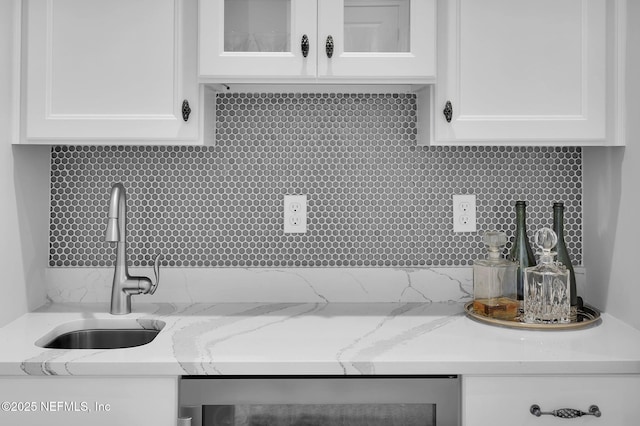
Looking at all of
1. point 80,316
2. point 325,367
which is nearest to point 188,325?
point 80,316

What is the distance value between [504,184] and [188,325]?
1155 mm

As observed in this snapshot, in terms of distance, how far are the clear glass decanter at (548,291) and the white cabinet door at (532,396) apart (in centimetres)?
30

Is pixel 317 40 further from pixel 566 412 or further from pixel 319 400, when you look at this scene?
pixel 566 412

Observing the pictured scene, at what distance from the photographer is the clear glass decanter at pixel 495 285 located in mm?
1780

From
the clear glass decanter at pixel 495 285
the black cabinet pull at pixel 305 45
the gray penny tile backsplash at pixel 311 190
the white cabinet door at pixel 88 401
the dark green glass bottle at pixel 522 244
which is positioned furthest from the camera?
the gray penny tile backsplash at pixel 311 190

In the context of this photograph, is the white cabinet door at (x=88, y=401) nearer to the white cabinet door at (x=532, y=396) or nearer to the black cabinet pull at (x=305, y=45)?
the white cabinet door at (x=532, y=396)

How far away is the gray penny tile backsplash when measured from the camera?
6.69 ft

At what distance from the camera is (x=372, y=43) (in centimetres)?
169

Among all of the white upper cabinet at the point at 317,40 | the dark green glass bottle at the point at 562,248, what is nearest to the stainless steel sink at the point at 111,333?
the white upper cabinet at the point at 317,40

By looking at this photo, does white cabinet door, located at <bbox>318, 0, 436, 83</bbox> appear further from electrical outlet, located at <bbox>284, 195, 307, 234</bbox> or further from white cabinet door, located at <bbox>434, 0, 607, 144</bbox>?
electrical outlet, located at <bbox>284, 195, 307, 234</bbox>

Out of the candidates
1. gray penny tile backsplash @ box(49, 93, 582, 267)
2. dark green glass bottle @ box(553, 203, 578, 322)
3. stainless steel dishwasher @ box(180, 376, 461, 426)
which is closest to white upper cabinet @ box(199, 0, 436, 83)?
gray penny tile backsplash @ box(49, 93, 582, 267)

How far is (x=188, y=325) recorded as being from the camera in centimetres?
173

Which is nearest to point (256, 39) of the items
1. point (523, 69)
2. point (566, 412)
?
point (523, 69)

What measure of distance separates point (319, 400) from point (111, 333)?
0.76 metres
